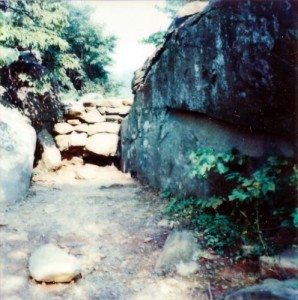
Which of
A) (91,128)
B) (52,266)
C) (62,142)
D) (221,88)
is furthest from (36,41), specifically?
(52,266)

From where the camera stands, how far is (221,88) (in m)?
4.18

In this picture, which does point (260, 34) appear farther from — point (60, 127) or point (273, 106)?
point (60, 127)

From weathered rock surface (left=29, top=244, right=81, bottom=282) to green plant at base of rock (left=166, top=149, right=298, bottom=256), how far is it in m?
1.55

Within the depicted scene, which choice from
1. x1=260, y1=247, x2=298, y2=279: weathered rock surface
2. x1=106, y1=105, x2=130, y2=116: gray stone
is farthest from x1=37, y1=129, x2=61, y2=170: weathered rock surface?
x1=260, y1=247, x2=298, y2=279: weathered rock surface

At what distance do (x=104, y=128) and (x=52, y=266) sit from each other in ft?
20.6

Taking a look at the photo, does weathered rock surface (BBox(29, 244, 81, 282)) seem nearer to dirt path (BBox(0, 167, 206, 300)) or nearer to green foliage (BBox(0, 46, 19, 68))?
dirt path (BBox(0, 167, 206, 300))

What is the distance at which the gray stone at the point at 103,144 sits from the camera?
8.52m

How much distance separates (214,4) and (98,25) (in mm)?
8591

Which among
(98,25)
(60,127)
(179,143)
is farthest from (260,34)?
(98,25)

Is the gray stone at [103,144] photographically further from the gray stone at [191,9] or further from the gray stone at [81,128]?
the gray stone at [191,9]

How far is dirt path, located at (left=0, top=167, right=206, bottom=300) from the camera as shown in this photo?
2.81 meters

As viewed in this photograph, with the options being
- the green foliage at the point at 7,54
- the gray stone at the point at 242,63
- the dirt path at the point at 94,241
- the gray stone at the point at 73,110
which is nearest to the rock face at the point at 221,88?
the gray stone at the point at 242,63

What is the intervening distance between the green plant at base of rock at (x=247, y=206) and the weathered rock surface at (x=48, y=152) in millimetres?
4561

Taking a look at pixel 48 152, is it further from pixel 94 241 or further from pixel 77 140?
pixel 94 241
